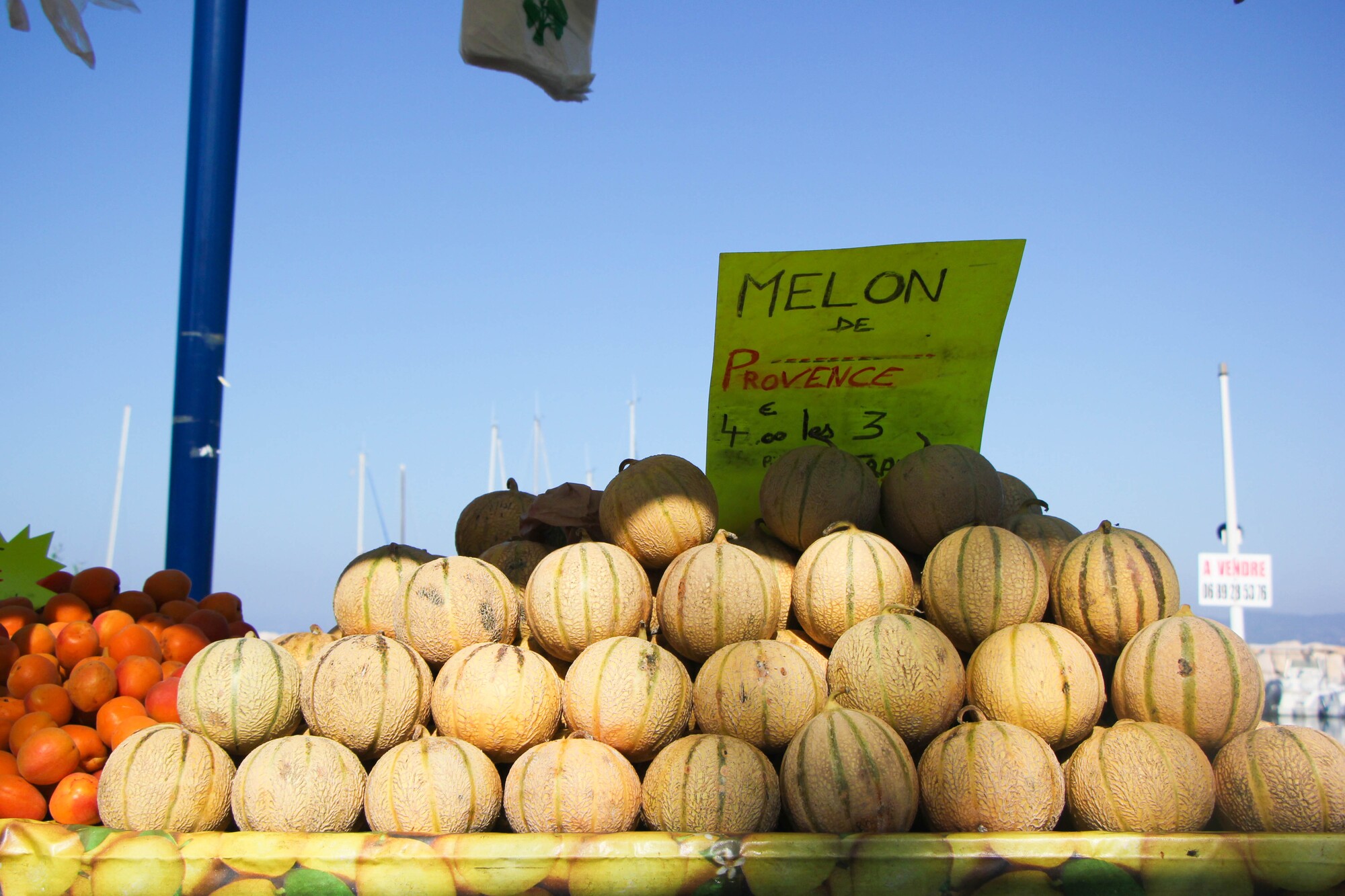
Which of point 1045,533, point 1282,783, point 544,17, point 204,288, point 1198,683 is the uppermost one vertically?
point 544,17

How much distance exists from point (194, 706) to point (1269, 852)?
2680 mm

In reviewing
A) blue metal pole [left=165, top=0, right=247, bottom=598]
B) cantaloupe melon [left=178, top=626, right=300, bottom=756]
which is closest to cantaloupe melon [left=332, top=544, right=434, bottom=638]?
cantaloupe melon [left=178, top=626, right=300, bottom=756]

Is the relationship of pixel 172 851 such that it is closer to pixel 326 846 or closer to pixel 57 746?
pixel 326 846

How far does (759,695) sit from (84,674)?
215cm

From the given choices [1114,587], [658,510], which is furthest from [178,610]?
[1114,587]

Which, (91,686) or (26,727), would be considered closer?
(26,727)

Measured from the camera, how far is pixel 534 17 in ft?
13.1

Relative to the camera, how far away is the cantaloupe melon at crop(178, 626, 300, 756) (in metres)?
2.53

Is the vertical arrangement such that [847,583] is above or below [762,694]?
above

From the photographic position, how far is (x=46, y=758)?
261 cm

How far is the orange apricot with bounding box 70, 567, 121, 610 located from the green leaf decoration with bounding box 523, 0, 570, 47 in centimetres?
287

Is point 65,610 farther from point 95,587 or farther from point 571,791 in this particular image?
point 571,791

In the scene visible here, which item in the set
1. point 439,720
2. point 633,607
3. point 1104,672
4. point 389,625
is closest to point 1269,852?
point 1104,672

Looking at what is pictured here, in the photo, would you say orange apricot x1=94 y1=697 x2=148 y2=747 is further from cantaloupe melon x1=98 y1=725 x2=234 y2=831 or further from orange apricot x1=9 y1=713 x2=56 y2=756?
cantaloupe melon x1=98 y1=725 x2=234 y2=831
